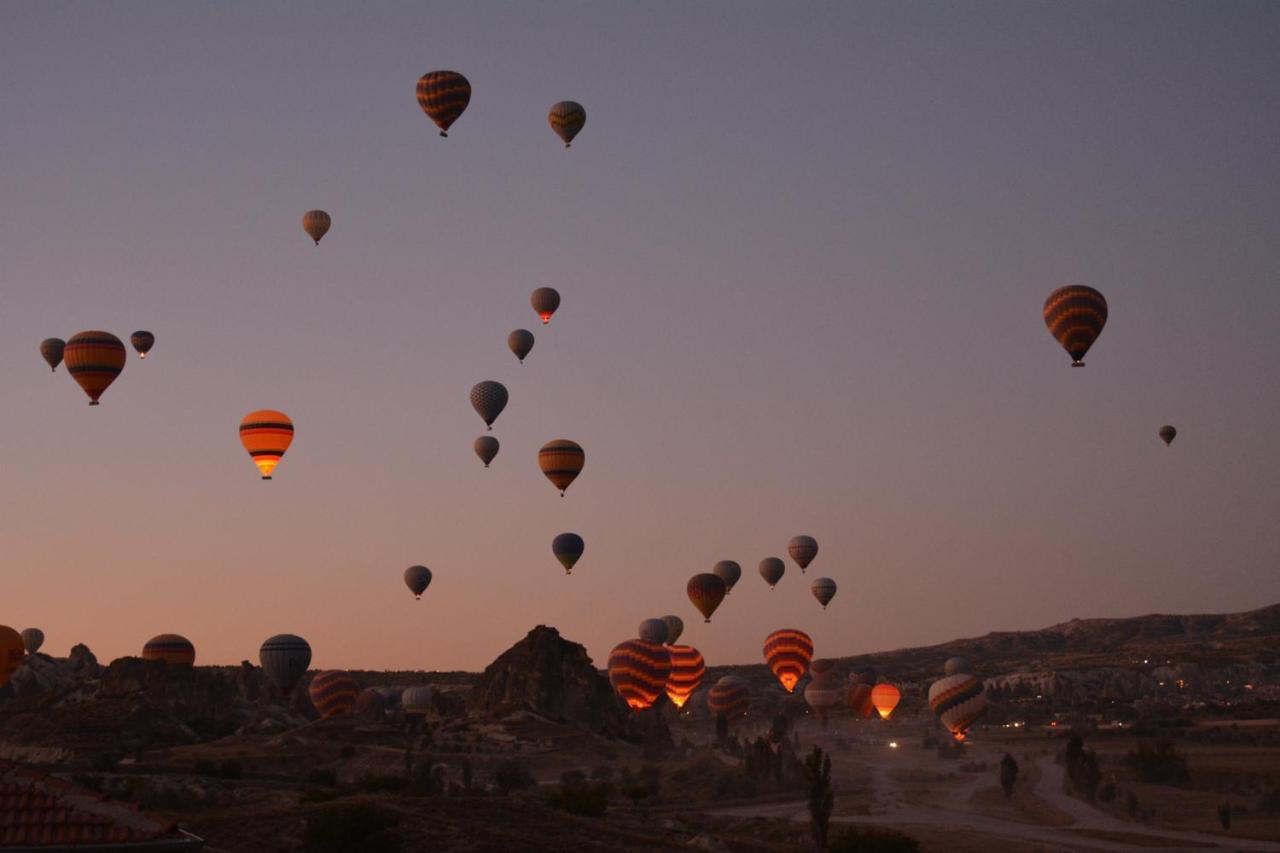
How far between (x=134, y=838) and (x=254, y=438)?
4972 centimetres

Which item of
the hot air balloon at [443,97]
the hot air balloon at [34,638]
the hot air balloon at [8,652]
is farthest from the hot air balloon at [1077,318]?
the hot air balloon at [34,638]

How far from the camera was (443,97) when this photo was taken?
243 feet

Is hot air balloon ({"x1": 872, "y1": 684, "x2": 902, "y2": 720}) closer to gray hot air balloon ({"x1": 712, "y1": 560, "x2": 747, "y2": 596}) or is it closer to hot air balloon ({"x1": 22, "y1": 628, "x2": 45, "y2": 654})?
gray hot air balloon ({"x1": 712, "y1": 560, "x2": 747, "y2": 596})

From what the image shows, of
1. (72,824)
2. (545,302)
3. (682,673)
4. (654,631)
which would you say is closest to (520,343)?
(545,302)

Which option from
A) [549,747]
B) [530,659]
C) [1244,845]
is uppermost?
[530,659]

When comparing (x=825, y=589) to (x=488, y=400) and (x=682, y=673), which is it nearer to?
(x=682, y=673)

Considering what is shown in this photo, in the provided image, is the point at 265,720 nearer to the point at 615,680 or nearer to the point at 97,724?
the point at 97,724

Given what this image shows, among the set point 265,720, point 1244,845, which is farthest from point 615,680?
point 1244,845

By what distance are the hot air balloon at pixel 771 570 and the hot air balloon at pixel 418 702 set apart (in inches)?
1307

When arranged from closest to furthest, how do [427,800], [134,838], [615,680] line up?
[134,838], [427,800], [615,680]

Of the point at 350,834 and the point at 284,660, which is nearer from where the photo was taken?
the point at 350,834

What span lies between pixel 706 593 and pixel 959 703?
1987 centimetres

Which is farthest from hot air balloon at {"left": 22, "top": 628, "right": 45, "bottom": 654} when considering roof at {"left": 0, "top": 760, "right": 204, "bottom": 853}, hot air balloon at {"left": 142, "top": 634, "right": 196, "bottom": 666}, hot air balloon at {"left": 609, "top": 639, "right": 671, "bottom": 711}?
roof at {"left": 0, "top": 760, "right": 204, "bottom": 853}

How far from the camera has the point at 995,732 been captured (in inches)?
5492
